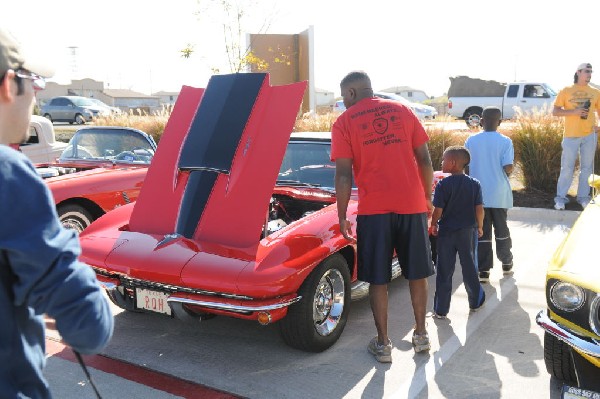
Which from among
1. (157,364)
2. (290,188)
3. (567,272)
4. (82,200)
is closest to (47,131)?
(82,200)

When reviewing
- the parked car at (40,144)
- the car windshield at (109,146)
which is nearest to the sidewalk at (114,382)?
the car windshield at (109,146)

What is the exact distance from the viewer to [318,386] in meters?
3.40

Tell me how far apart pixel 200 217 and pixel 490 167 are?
2.88m

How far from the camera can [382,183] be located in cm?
357

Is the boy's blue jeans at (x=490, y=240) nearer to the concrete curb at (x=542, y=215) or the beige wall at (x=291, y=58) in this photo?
the concrete curb at (x=542, y=215)

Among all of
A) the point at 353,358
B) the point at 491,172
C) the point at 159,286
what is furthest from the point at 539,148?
the point at 159,286

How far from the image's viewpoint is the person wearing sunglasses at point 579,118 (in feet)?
24.7

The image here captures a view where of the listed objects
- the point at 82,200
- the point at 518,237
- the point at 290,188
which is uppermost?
→ the point at 290,188

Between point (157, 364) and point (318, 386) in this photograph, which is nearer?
point (318, 386)

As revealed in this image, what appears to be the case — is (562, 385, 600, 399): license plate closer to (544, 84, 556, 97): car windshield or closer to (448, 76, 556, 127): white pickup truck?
(448, 76, 556, 127): white pickup truck

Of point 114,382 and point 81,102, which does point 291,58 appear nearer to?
point 81,102

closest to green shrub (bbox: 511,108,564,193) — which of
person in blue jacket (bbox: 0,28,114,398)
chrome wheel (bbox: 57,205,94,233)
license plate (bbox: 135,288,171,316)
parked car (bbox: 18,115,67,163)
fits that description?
chrome wheel (bbox: 57,205,94,233)

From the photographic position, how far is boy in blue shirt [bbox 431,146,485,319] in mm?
4312

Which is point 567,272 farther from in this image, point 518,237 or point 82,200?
point 82,200
